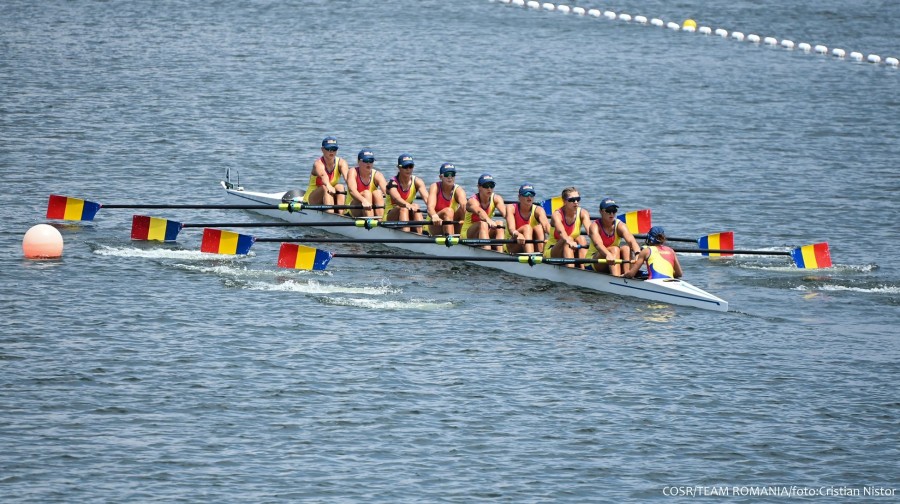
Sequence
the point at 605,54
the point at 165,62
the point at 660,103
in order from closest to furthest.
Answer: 1. the point at 660,103
2. the point at 165,62
3. the point at 605,54

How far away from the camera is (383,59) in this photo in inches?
2203

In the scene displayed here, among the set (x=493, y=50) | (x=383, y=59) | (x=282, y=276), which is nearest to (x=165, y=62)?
(x=383, y=59)

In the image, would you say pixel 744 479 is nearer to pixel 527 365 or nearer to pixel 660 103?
pixel 527 365

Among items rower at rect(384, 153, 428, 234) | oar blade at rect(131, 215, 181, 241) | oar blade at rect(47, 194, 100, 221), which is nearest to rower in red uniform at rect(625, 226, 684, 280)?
rower at rect(384, 153, 428, 234)

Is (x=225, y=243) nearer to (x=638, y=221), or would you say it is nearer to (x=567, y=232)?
(x=567, y=232)

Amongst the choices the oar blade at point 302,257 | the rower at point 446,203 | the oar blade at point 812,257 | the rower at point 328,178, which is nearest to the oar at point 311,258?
the oar blade at point 302,257

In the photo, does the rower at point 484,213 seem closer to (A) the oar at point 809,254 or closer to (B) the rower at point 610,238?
(B) the rower at point 610,238

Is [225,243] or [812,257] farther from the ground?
[812,257]

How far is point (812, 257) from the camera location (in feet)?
90.5

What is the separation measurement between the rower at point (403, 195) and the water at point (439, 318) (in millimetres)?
1456

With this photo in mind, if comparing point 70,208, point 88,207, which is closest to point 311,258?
point 88,207

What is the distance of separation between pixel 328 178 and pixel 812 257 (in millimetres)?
10181

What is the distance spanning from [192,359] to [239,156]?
1882 cm

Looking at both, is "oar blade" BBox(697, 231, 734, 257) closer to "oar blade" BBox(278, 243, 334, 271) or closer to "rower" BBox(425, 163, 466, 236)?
"rower" BBox(425, 163, 466, 236)
